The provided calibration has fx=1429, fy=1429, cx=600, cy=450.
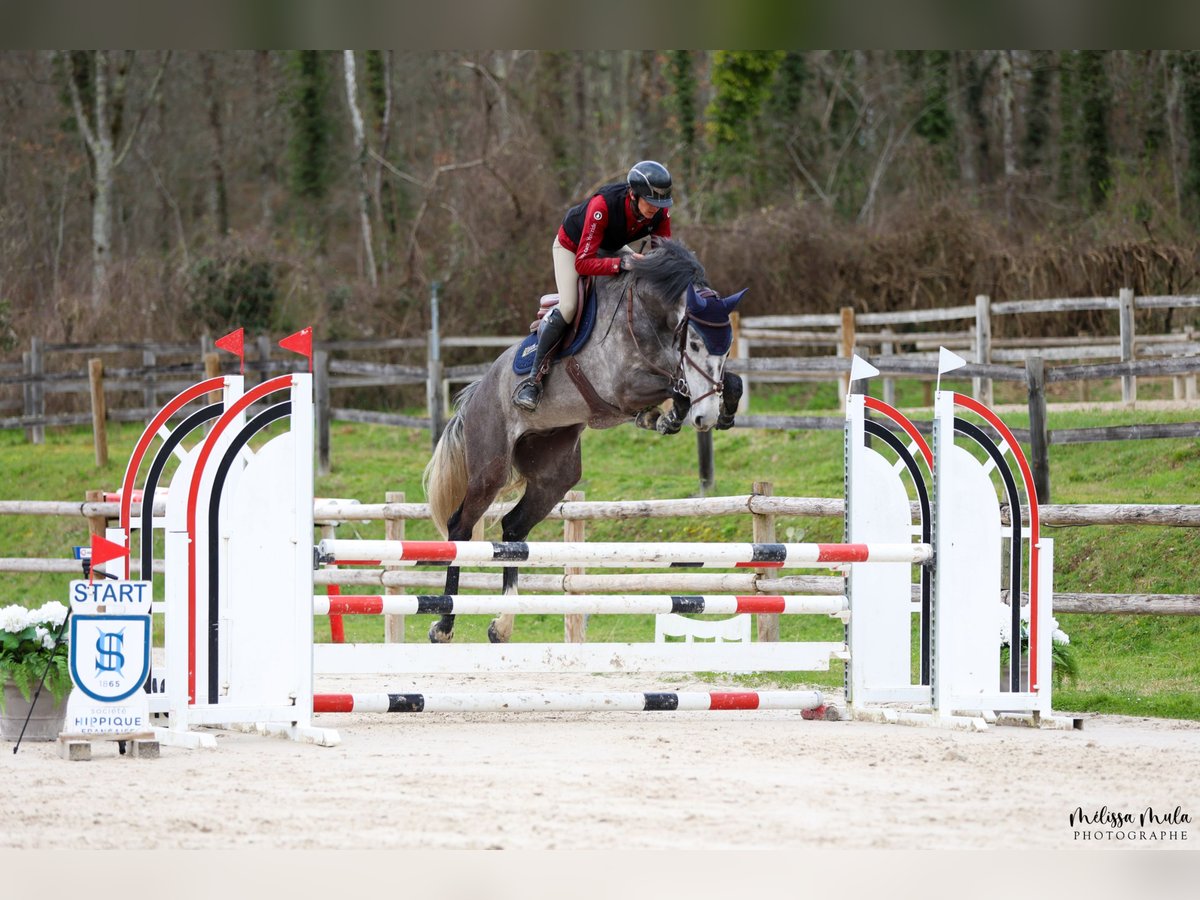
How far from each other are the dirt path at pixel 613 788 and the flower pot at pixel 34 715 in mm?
117

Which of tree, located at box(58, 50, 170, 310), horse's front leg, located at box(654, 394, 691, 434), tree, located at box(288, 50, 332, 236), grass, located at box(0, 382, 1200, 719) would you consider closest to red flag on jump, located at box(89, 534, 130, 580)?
horse's front leg, located at box(654, 394, 691, 434)

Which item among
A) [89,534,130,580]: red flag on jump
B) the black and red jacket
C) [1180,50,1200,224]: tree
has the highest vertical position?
[1180,50,1200,224]: tree

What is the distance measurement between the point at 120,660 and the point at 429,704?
1.06 metres

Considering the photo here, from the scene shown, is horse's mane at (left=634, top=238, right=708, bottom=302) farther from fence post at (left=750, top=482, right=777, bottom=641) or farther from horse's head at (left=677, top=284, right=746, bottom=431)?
fence post at (left=750, top=482, right=777, bottom=641)

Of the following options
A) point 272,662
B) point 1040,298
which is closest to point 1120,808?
point 272,662

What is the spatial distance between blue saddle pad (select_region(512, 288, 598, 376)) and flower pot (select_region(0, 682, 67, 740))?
219 centimetres

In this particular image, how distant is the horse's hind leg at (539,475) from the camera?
20.2 feet

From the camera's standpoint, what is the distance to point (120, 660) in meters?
4.47

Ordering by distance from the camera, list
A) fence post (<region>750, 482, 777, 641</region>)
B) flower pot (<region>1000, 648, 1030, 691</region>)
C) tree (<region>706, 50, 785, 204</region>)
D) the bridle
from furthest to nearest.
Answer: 1. tree (<region>706, 50, 785, 204</region>)
2. fence post (<region>750, 482, 777, 641</region>)
3. the bridle
4. flower pot (<region>1000, 648, 1030, 691</region>)

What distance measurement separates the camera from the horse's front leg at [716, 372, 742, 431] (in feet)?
18.0

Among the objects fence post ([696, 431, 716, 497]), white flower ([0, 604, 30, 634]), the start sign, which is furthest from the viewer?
fence post ([696, 431, 716, 497])

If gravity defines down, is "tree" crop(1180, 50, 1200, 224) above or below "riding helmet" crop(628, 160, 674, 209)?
above

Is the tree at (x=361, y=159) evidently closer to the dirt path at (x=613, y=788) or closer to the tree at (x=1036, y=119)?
the tree at (x=1036, y=119)

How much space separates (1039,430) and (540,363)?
484 cm
